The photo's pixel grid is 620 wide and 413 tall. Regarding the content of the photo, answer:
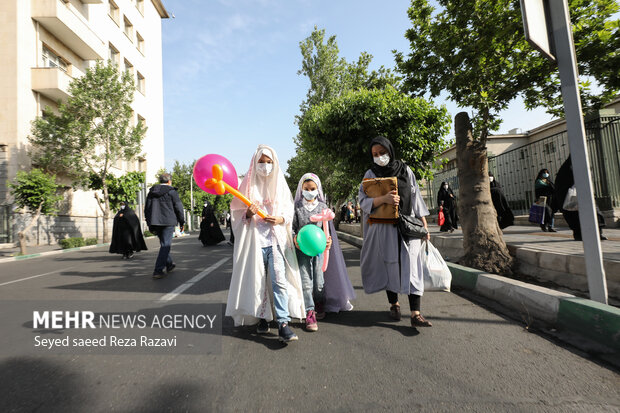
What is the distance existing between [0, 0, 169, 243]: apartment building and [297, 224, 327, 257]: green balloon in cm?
1854

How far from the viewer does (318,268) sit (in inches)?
151

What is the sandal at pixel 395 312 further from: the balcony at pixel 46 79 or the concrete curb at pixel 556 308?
the balcony at pixel 46 79

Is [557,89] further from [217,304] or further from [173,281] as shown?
[173,281]

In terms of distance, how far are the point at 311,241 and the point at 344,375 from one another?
1318 mm

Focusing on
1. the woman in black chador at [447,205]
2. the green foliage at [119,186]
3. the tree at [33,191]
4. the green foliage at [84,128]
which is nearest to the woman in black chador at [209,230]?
the tree at [33,191]

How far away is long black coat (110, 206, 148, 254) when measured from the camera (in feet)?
34.6

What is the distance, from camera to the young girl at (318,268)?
150 inches

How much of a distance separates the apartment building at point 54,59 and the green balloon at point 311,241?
18.5 metres

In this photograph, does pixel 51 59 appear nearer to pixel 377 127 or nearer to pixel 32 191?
pixel 32 191

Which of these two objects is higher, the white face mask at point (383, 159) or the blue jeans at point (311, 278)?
the white face mask at point (383, 159)

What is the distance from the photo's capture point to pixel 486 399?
209cm

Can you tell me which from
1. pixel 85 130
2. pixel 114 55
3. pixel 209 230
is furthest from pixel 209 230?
pixel 114 55

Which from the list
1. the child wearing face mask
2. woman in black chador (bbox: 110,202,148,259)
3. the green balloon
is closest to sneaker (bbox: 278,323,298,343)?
the child wearing face mask

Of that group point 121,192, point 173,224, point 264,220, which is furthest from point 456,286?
point 121,192
